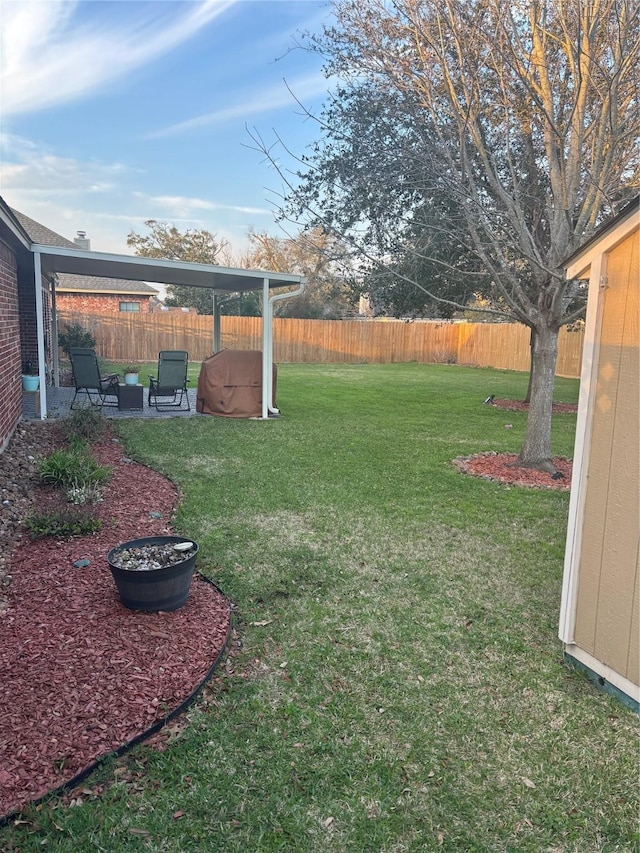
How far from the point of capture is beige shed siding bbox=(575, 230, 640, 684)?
8.00 feet

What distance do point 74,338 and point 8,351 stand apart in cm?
1108

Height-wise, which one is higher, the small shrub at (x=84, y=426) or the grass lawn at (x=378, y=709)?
the small shrub at (x=84, y=426)

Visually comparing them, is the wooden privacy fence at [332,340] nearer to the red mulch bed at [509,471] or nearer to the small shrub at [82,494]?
the red mulch bed at [509,471]

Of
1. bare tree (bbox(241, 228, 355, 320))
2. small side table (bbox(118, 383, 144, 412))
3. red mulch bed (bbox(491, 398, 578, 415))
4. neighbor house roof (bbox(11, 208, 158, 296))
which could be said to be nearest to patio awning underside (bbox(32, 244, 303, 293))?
small side table (bbox(118, 383, 144, 412))

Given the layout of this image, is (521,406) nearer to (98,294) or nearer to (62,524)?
(62,524)

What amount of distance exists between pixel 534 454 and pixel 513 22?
452 centimetres

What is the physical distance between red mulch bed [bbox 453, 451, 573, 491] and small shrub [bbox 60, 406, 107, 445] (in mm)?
4711

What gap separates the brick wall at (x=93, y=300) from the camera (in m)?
23.1

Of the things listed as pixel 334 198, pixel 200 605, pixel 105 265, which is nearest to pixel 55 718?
pixel 200 605

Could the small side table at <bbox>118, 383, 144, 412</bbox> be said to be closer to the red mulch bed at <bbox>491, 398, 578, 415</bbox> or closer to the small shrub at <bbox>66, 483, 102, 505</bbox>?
the small shrub at <bbox>66, 483, 102, 505</bbox>

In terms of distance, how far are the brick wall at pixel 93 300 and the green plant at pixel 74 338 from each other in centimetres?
425

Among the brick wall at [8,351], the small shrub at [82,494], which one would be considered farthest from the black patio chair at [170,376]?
the small shrub at [82,494]

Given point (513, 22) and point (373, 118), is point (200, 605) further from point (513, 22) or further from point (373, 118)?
point (373, 118)

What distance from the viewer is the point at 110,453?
22.9 feet
